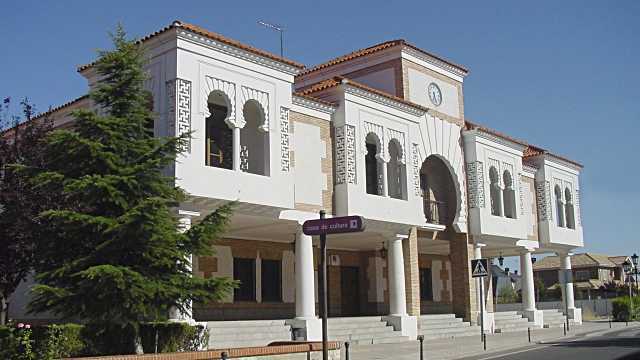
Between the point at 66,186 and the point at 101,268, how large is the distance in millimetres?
1650

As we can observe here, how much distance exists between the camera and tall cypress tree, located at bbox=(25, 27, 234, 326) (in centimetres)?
1248

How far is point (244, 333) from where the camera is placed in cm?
1903

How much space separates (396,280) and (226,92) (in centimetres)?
892

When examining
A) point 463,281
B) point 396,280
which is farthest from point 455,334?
point 396,280

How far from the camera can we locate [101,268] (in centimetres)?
1195

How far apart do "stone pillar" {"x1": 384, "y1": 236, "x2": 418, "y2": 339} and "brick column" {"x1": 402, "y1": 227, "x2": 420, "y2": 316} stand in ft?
1.67

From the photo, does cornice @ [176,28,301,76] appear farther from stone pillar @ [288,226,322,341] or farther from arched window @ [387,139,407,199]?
arched window @ [387,139,407,199]

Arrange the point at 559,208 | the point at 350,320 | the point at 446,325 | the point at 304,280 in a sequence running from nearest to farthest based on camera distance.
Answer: the point at 304,280
the point at 350,320
the point at 446,325
the point at 559,208

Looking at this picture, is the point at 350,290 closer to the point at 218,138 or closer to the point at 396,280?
the point at 396,280

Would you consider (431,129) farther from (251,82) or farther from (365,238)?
(251,82)

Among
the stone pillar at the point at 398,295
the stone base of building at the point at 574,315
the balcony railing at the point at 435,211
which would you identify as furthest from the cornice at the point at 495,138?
the stone base of building at the point at 574,315

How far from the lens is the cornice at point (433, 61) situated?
25734 mm

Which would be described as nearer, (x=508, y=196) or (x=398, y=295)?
(x=398, y=295)

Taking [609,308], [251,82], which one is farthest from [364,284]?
[609,308]
